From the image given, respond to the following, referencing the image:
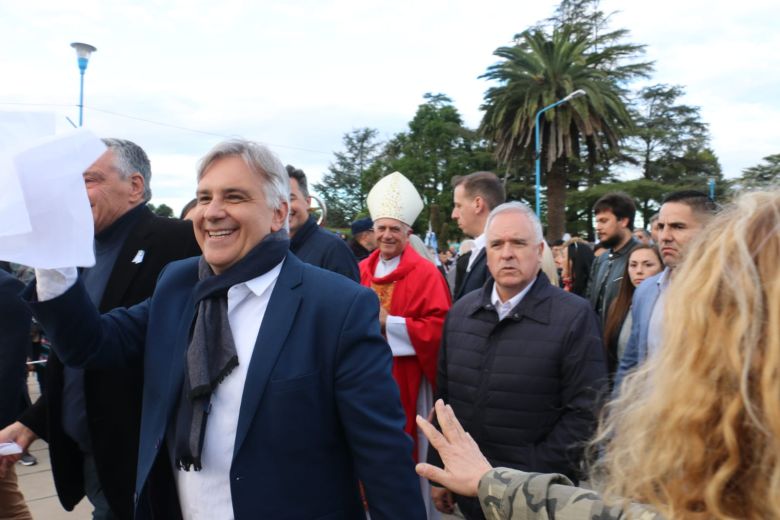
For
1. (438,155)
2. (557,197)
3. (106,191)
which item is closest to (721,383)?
(106,191)

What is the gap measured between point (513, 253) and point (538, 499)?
5.97 ft

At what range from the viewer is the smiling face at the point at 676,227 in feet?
11.7

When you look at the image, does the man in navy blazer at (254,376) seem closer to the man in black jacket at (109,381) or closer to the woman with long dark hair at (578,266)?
the man in black jacket at (109,381)

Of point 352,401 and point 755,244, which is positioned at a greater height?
point 755,244

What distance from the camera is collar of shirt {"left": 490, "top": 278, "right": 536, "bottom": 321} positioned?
9.66ft

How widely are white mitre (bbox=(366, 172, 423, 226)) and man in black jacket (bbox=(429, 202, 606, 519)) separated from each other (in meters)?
1.44

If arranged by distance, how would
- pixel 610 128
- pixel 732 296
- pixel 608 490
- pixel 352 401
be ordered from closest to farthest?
1. pixel 732 296
2. pixel 608 490
3. pixel 352 401
4. pixel 610 128

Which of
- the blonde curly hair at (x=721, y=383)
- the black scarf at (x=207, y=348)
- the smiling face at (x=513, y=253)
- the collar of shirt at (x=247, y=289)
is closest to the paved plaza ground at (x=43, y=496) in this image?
the smiling face at (x=513, y=253)

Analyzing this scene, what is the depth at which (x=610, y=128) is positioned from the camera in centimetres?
2784

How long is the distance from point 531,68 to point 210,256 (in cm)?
2907


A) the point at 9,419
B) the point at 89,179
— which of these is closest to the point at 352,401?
the point at 89,179

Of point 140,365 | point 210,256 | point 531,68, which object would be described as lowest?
point 140,365

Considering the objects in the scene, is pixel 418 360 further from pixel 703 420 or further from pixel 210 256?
pixel 703 420

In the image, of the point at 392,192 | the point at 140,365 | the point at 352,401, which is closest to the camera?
the point at 352,401
